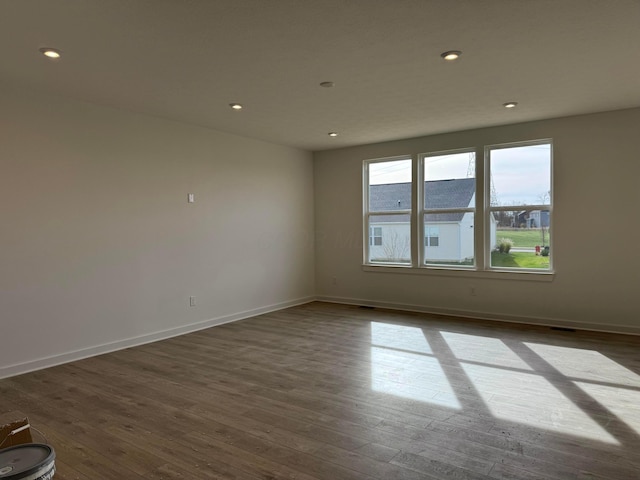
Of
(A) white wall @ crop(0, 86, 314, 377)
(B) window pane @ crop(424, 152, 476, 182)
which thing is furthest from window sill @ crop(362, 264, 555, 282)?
(A) white wall @ crop(0, 86, 314, 377)

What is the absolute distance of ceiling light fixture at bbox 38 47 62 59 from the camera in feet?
9.66

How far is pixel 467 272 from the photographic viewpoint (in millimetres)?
5801

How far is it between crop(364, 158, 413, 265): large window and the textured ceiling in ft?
5.33

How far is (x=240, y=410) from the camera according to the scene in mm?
2924

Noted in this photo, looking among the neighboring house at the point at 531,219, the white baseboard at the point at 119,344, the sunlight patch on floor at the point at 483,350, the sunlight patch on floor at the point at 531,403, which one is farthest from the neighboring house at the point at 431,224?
the sunlight patch on floor at the point at 531,403

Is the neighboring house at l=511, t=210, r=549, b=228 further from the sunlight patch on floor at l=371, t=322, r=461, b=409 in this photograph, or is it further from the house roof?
the sunlight patch on floor at l=371, t=322, r=461, b=409

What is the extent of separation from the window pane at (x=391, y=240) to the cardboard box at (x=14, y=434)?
211 inches

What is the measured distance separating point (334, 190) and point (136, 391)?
4.58 m

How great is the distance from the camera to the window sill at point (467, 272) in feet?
17.4

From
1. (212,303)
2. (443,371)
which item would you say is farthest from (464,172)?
(212,303)

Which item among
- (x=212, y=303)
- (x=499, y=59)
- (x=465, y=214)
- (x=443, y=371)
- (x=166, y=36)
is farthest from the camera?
(x=465, y=214)

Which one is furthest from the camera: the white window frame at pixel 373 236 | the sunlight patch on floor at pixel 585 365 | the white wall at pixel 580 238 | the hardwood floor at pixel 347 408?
the white window frame at pixel 373 236

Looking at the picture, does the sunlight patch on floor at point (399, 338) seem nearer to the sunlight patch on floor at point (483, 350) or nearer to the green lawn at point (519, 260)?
the sunlight patch on floor at point (483, 350)

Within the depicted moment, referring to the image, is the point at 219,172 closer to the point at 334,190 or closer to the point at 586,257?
the point at 334,190
